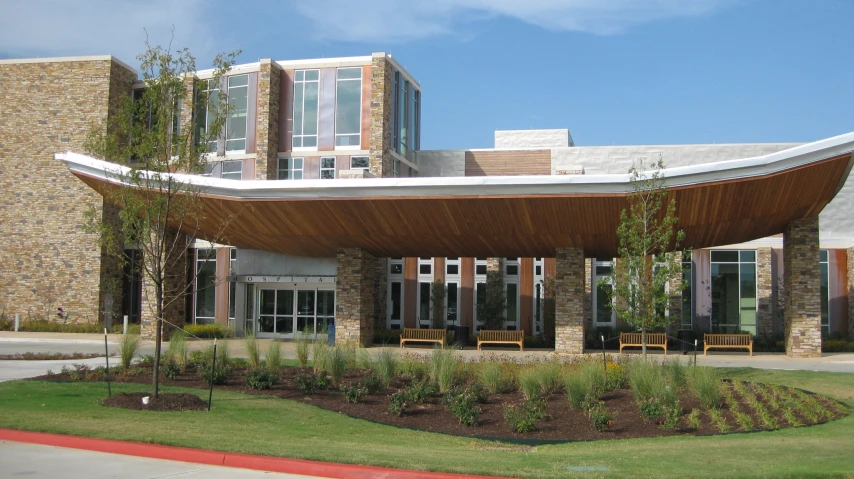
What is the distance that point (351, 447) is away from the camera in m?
9.38

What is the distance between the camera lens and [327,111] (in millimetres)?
33781

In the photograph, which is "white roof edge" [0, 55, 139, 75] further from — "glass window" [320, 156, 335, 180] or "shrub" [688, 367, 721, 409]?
"shrub" [688, 367, 721, 409]

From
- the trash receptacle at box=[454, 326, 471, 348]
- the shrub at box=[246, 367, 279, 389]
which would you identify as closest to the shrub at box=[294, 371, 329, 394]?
the shrub at box=[246, 367, 279, 389]

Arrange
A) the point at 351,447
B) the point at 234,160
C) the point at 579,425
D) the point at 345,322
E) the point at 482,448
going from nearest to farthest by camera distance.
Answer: the point at 351,447
the point at 482,448
the point at 579,425
the point at 345,322
the point at 234,160

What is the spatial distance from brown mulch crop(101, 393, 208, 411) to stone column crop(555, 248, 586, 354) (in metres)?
14.9

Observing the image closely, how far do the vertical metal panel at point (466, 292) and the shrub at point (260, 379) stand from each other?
20.4m

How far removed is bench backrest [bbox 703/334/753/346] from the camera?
25672mm

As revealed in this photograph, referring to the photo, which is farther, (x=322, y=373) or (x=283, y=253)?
(x=283, y=253)

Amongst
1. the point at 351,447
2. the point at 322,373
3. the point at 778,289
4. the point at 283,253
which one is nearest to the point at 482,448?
the point at 351,447

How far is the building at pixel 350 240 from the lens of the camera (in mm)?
24844

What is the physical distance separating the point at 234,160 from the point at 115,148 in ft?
71.6

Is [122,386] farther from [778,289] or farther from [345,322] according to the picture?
[778,289]

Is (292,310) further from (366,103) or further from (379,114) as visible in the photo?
(366,103)

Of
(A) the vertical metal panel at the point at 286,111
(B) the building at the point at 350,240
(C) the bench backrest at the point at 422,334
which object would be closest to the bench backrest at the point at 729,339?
(B) the building at the point at 350,240
